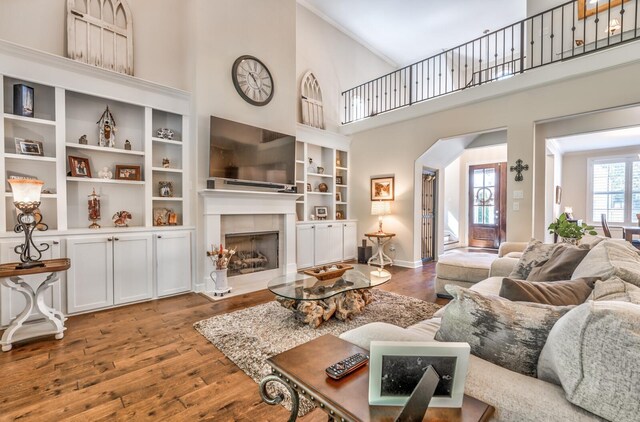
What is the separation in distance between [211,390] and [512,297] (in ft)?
6.14

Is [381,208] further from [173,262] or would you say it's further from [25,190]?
[25,190]

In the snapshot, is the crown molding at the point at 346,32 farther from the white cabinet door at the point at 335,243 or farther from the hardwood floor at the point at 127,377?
the hardwood floor at the point at 127,377

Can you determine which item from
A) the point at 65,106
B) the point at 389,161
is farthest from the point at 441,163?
the point at 65,106

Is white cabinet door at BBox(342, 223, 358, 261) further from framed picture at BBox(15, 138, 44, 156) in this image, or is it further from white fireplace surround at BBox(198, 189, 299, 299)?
framed picture at BBox(15, 138, 44, 156)

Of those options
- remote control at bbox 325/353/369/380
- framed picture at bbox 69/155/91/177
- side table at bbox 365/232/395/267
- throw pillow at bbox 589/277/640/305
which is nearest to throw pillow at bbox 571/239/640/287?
throw pillow at bbox 589/277/640/305

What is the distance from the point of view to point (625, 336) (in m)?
0.73

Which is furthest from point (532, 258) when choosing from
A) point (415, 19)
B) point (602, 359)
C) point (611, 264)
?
point (415, 19)

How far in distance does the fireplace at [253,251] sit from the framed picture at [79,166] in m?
1.83

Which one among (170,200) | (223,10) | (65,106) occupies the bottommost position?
(170,200)

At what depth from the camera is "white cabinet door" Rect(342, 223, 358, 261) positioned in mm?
6234

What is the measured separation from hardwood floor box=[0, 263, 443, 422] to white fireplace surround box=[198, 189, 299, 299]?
48.1 inches

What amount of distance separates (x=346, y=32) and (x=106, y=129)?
Answer: 18.6ft

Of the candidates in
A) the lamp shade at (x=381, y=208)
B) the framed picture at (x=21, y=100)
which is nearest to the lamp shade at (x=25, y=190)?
the framed picture at (x=21, y=100)

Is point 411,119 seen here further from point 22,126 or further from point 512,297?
point 22,126
